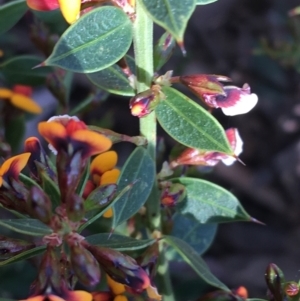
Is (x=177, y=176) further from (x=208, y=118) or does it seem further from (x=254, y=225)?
(x=254, y=225)

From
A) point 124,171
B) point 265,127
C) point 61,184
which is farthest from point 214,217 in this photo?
point 265,127

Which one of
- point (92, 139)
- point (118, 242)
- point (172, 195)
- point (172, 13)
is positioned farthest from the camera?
point (172, 195)

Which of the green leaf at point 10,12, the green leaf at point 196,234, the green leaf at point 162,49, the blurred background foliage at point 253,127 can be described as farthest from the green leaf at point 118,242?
the blurred background foliage at point 253,127

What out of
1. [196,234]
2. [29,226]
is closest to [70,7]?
[29,226]

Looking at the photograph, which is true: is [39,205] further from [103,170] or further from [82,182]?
[103,170]

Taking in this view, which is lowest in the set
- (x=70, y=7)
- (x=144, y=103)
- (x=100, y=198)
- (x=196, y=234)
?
(x=196, y=234)

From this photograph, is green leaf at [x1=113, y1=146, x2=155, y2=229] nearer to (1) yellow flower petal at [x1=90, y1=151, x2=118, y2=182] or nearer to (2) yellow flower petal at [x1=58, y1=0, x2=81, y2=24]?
(1) yellow flower petal at [x1=90, y1=151, x2=118, y2=182]

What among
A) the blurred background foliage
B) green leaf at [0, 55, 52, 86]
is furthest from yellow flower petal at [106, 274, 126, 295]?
the blurred background foliage
